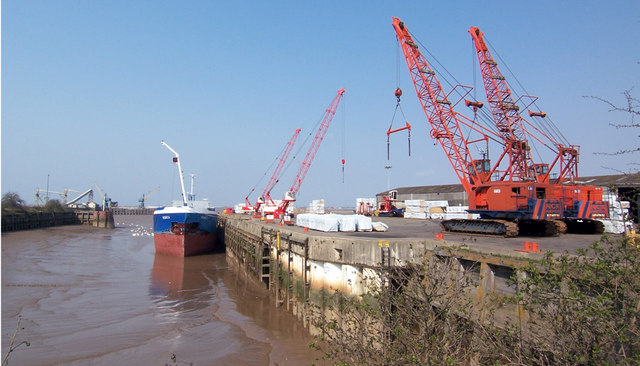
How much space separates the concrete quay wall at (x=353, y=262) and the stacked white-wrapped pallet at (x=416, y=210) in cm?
2416

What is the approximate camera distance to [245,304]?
74.6 feet

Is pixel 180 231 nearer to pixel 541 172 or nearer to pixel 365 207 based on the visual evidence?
pixel 365 207

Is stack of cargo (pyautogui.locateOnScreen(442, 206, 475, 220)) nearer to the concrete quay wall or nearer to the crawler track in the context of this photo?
the crawler track

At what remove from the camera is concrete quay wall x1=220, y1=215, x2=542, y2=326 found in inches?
451

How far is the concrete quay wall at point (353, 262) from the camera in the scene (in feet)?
37.6

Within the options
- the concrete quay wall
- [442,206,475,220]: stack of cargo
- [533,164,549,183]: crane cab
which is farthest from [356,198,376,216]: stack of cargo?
the concrete quay wall

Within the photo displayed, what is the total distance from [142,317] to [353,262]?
11.9 meters

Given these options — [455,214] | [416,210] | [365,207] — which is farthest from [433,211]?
[365,207]

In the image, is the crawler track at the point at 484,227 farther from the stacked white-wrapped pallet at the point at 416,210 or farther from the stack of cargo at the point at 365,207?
the stack of cargo at the point at 365,207

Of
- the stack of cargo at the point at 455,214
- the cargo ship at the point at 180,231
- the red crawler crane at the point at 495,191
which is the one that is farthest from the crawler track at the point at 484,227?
the cargo ship at the point at 180,231

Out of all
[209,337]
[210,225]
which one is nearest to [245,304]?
[209,337]

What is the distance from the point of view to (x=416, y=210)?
47.0m

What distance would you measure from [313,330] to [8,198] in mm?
91206

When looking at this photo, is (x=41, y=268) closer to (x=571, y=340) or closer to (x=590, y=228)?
(x=571, y=340)
